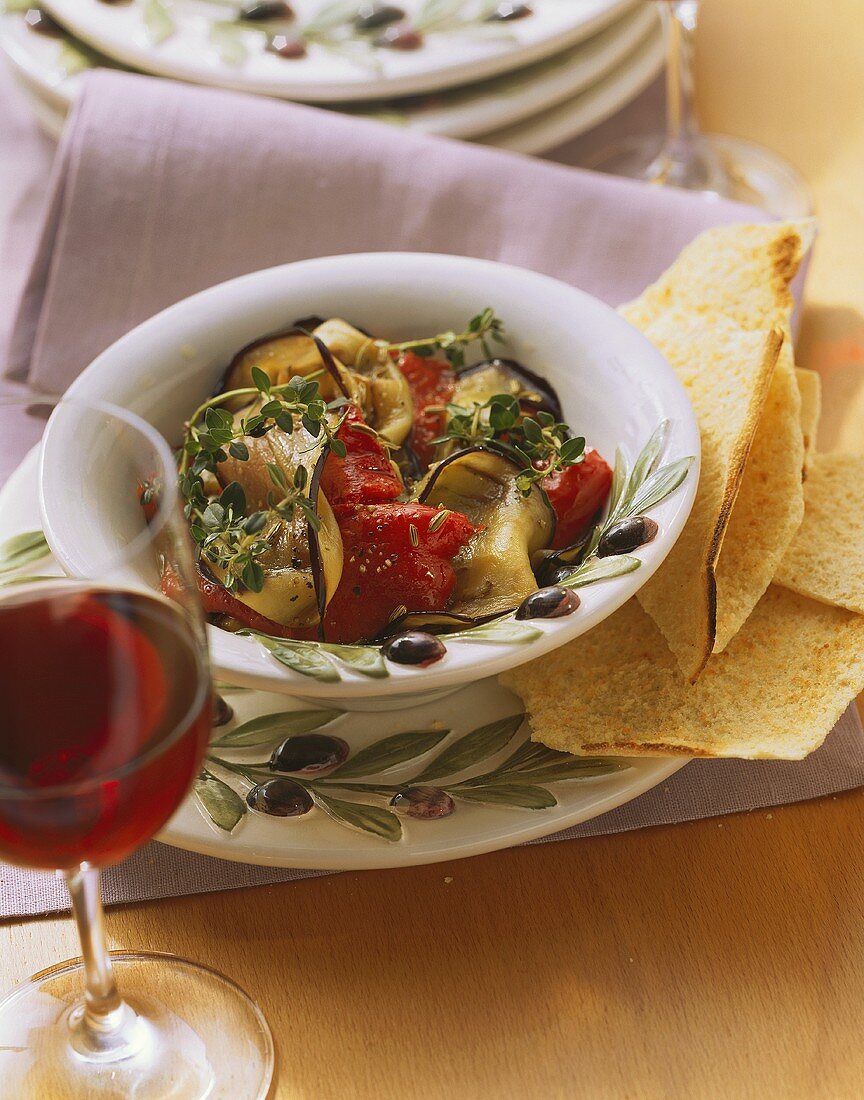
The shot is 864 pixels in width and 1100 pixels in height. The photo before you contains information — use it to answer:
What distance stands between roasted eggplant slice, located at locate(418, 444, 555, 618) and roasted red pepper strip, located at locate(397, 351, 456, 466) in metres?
0.11

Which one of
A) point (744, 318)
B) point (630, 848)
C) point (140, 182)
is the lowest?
point (630, 848)

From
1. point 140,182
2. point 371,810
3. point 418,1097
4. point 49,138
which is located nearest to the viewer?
point 418,1097

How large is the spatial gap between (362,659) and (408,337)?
0.62 m

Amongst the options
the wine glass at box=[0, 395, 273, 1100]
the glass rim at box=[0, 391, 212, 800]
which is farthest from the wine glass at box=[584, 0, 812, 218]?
the glass rim at box=[0, 391, 212, 800]

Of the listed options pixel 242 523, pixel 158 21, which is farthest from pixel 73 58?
pixel 242 523

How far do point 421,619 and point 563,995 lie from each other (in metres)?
0.40

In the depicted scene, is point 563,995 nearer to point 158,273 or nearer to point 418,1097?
point 418,1097

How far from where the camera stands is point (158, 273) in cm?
205

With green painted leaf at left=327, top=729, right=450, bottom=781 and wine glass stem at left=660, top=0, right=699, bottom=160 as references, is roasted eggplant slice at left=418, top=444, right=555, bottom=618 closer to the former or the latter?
green painted leaf at left=327, top=729, right=450, bottom=781

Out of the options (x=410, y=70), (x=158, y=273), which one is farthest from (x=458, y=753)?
(x=410, y=70)

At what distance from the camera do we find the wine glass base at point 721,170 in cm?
229

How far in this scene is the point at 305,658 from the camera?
120 centimetres

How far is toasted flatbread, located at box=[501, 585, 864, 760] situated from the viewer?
1.29 metres

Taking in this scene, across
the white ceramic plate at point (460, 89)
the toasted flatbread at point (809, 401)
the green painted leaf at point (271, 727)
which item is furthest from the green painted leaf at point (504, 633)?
the white ceramic plate at point (460, 89)
